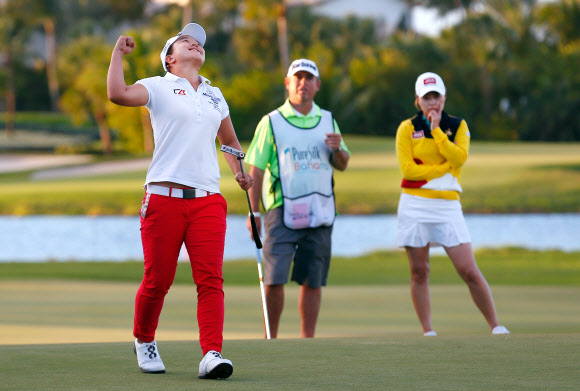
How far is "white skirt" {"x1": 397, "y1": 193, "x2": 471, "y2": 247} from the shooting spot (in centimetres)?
704

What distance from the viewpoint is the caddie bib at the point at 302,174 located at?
7266mm

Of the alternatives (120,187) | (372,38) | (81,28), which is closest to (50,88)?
(81,28)

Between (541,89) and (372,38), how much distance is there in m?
16.3

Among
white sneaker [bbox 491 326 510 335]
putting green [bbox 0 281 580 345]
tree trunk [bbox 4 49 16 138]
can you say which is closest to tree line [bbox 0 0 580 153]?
tree trunk [bbox 4 49 16 138]

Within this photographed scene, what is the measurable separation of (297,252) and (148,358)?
2.35m

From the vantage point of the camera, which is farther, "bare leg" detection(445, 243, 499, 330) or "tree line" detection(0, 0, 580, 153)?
"tree line" detection(0, 0, 580, 153)

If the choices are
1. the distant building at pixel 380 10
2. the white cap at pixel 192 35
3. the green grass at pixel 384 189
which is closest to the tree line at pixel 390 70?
the green grass at pixel 384 189

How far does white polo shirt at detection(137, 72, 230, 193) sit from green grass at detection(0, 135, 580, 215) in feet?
72.3

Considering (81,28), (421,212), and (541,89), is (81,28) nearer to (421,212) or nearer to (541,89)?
(541,89)

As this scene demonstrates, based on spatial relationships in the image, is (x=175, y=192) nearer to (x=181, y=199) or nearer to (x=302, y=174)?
(x=181, y=199)

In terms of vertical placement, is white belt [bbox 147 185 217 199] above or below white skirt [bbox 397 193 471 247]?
above

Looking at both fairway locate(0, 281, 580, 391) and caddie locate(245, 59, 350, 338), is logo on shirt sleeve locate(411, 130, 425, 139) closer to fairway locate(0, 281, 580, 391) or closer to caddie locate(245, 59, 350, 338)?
caddie locate(245, 59, 350, 338)

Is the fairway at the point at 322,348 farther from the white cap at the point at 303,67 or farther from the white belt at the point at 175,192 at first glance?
the white cap at the point at 303,67

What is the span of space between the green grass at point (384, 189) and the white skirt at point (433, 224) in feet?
65.4
